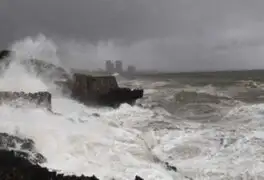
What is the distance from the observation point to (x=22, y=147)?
1026cm

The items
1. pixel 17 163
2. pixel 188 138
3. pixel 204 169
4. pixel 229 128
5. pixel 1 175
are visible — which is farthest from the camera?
pixel 229 128

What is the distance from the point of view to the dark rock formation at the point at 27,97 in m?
15.0

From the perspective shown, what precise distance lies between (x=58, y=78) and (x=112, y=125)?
9788 millimetres

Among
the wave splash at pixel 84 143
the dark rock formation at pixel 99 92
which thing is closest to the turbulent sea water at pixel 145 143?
the wave splash at pixel 84 143

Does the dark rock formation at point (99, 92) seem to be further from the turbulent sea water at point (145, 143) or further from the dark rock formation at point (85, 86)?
the turbulent sea water at point (145, 143)

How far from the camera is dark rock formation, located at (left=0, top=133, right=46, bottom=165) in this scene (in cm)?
955

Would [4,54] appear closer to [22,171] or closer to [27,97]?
[27,97]

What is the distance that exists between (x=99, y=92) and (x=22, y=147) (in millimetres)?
13481

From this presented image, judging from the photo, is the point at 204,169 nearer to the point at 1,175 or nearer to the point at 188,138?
the point at 188,138

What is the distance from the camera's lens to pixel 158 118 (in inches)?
765

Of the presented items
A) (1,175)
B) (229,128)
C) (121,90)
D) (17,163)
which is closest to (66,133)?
(17,163)

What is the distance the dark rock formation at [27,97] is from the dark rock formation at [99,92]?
641 cm

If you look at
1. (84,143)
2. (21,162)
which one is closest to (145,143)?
(84,143)

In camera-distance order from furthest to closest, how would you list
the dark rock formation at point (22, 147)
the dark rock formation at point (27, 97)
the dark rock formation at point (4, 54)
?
the dark rock formation at point (4, 54), the dark rock formation at point (27, 97), the dark rock formation at point (22, 147)
